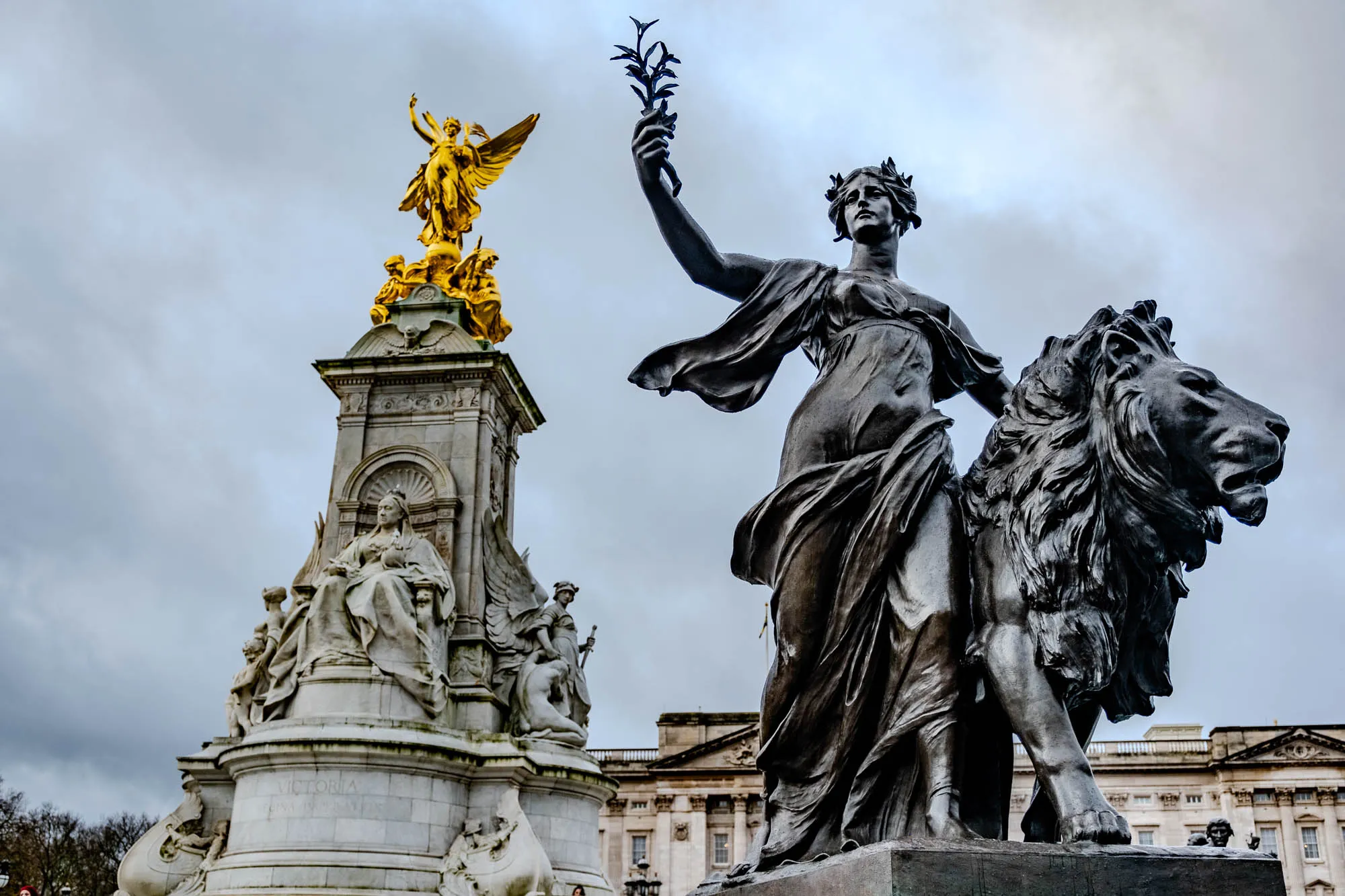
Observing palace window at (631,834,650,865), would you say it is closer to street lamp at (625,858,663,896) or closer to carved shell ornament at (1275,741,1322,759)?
street lamp at (625,858,663,896)

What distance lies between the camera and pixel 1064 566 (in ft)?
13.7

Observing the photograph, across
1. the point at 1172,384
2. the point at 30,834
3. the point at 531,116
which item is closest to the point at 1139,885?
the point at 1172,384

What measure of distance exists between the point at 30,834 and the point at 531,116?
38573 millimetres

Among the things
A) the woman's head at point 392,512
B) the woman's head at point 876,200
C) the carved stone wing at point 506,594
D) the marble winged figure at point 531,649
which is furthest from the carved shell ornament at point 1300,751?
the woman's head at point 876,200

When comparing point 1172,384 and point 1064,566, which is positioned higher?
point 1172,384

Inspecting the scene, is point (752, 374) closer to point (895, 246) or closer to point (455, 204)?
point (895, 246)

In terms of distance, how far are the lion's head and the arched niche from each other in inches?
637

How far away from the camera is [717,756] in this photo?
58312 mm

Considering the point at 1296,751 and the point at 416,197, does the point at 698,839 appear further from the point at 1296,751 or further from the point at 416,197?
the point at 416,197

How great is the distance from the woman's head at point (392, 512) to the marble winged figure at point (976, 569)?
46.4ft

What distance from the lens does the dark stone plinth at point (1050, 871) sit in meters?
3.62

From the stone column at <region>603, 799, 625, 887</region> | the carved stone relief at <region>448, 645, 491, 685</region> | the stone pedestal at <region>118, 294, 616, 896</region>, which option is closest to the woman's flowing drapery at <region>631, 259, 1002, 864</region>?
the stone pedestal at <region>118, 294, 616, 896</region>

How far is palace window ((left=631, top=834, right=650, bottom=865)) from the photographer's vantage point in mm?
58219

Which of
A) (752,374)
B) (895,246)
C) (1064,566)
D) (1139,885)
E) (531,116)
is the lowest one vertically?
(1139,885)
